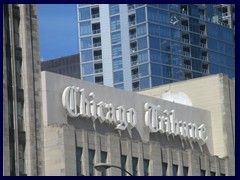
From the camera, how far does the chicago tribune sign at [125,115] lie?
338 ft

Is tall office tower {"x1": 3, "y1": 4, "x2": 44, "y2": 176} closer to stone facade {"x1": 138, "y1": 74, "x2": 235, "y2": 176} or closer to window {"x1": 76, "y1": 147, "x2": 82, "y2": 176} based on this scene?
window {"x1": 76, "y1": 147, "x2": 82, "y2": 176}

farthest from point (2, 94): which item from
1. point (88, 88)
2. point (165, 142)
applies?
point (165, 142)

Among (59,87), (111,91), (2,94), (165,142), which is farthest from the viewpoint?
(165,142)

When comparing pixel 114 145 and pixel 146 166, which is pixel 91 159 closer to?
pixel 114 145

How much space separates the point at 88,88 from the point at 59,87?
4.05 metres

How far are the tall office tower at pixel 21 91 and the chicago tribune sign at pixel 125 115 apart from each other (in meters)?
3.57

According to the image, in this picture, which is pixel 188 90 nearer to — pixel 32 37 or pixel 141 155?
pixel 141 155

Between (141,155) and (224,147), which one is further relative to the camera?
(224,147)

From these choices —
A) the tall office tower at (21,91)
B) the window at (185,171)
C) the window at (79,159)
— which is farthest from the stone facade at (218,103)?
the tall office tower at (21,91)

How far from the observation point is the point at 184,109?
118875 mm

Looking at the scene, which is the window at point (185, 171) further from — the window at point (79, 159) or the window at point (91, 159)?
the window at point (79, 159)

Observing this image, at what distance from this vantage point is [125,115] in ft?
360

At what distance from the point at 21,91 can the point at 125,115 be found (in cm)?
1364

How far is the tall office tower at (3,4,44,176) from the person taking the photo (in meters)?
96.6
